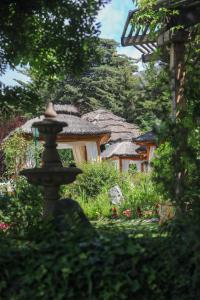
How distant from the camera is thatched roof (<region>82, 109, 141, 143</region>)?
3466 centimetres

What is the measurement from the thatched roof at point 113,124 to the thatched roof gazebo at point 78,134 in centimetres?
881

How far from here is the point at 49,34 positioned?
4590 millimetres

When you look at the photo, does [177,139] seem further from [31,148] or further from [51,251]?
[31,148]

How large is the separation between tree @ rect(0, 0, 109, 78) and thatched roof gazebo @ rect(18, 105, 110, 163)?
1675 centimetres

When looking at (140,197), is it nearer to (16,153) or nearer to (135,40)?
(135,40)

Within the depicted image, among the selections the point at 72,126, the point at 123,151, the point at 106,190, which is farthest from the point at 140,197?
the point at 123,151

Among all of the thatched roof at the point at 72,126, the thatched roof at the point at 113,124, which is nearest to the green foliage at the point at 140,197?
the thatched roof at the point at 72,126

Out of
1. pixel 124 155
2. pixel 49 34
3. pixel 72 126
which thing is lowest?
pixel 124 155

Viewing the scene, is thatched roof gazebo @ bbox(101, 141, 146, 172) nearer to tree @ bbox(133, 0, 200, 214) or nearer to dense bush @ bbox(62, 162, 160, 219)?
dense bush @ bbox(62, 162, 160, 219)

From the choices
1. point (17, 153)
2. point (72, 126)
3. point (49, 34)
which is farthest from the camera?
point (72, 126)

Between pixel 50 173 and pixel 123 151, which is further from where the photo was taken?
pixel 123 151

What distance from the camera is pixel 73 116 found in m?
24.7

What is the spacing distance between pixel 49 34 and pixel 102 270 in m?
2.44

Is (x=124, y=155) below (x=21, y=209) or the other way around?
the other way around
